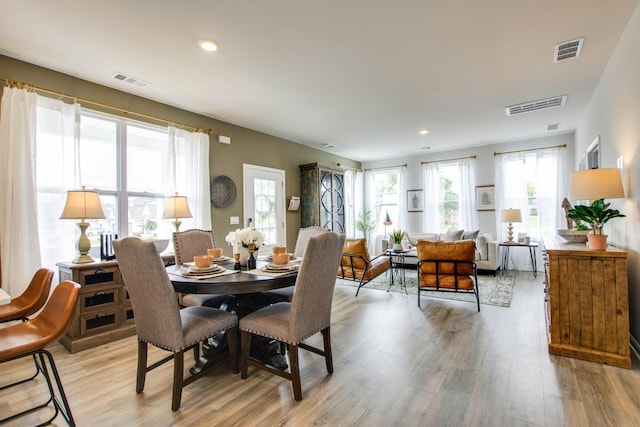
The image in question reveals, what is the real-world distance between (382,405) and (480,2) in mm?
2741

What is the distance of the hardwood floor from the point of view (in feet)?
5.83

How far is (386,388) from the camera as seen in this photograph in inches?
81.5

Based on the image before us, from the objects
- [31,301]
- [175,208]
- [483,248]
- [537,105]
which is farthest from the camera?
[483,248]

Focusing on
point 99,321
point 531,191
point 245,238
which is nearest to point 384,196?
point 531,191

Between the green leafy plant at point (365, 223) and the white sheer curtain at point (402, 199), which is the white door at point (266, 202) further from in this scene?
the white sheer curtain at point (402, 199)

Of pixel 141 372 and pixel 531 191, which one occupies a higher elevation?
pixel 531 191

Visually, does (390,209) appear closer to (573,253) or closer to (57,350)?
(573,253)

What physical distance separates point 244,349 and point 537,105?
4.74 metres

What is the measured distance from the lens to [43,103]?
115 inches

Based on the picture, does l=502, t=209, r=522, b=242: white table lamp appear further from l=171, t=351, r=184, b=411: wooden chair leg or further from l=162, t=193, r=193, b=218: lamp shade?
l=171, t=351, r=184, b=411: wooden chair leg

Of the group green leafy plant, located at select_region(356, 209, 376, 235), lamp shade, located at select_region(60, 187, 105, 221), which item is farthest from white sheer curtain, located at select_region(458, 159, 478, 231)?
lamp shade, located at select_region(60, 187, 105, 221)

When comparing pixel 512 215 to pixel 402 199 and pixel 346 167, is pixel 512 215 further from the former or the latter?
pixel 346 167

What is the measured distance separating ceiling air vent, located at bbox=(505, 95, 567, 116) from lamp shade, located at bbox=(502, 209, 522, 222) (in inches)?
81.1

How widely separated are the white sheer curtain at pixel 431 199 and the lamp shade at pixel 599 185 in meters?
4.54
